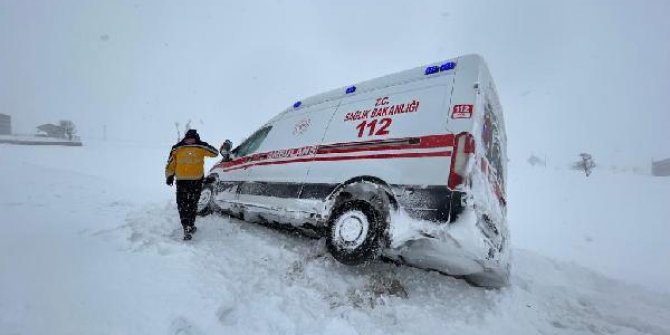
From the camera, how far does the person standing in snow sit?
504 centimetres

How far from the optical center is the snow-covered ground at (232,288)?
2693 millimetres

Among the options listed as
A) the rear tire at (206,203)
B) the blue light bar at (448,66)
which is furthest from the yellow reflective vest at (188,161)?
the blue light bar at (448,66)

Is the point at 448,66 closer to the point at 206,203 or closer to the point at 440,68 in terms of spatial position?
the point at 440,68

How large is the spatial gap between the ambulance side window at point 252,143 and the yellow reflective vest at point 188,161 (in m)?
0.89

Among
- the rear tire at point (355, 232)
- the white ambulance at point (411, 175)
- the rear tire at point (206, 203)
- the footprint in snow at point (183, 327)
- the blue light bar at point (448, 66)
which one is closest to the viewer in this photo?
the footprint in snow at point (183, 327)

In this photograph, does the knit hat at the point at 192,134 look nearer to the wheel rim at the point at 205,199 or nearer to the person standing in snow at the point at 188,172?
the person standing in snow at the point at 188,172

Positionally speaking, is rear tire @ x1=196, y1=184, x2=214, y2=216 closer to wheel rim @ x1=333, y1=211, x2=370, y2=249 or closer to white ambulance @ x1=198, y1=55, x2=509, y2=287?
white ambulance @ x1=198, y1=55, x2=509, y2=287

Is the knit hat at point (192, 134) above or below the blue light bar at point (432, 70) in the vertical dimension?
below

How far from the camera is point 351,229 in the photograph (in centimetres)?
371

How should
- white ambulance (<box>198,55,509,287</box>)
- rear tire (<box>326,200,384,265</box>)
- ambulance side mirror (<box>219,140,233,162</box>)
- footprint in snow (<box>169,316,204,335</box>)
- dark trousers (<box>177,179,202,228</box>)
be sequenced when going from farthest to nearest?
ambulance side mirror (<box>219,140,233,162</box>) < dark trousers (<box>177,179,202,228</box>) < rear tire (<box>326,200,384,265</box>) < white ambulance (<box>198,55,509,287</box>) < footprint in snow (<box>169,316,204,335</box>)

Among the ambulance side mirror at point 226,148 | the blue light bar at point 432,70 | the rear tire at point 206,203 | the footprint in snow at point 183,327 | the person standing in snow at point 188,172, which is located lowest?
the footprint in snow at point 183,327

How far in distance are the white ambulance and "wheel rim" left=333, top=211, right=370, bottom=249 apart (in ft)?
0.03

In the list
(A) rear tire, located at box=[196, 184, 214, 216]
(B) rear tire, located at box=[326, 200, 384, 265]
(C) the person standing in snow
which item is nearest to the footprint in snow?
(B) rear tire, located at box=[326, 200, 384, 265]

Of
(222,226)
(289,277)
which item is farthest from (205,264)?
(222,226)
